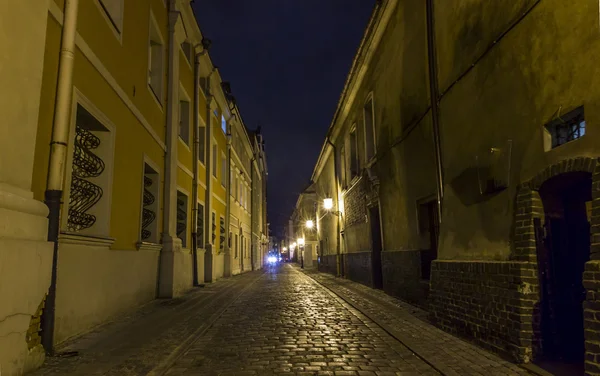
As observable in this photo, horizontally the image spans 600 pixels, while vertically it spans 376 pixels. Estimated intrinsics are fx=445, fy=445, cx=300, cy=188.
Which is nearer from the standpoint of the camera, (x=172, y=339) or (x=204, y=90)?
(x=172, y=339)

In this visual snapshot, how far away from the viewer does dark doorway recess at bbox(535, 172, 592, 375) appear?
509 cm

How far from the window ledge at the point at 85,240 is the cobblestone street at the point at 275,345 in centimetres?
141

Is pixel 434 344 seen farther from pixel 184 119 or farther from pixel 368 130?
pixel 184 119

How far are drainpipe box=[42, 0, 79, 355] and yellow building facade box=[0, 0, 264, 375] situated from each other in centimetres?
1

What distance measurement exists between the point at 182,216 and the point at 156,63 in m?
5.16

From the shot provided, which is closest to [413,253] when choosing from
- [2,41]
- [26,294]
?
[26,294]

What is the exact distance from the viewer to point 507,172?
5680mm

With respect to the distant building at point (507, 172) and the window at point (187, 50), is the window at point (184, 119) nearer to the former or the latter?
the window at point (187, 50)

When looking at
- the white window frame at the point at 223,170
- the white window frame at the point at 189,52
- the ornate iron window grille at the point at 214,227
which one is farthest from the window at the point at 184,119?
the white window frame at the point at 223,170

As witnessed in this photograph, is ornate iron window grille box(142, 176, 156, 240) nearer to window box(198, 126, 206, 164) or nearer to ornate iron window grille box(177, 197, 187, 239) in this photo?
ornate iron window grille box(177, 197, 187, 239)

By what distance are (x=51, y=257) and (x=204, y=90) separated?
14802 millimetres

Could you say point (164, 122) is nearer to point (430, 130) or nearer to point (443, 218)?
point (430, 130)

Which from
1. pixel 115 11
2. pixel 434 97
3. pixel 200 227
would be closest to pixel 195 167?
pixel 200 227

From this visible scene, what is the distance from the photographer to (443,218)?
25.2ft
